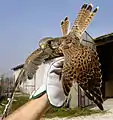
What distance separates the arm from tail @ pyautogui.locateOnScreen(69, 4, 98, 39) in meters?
0.37

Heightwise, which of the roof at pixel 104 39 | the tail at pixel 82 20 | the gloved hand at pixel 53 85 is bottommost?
the gloved hand at pixel 53 85

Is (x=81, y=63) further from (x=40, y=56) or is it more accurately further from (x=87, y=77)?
(x=40, y=56)

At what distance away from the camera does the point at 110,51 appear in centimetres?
1506

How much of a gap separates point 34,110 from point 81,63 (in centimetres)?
31

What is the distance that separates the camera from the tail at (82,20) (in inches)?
56.6

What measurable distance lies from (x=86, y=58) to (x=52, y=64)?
161mm

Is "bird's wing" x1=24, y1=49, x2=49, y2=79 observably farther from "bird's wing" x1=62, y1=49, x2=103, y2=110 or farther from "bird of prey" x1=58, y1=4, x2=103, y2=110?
"bird's wing" x1=62, y1=49, x2=103, y2=110

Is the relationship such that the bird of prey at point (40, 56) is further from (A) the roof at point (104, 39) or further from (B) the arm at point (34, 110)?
(A) the roof at point (104, 39)

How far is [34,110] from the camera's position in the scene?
4.16 feet

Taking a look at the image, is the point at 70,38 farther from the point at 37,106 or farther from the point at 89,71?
the point at 37,106

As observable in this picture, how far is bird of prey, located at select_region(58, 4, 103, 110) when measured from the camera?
1346 mm

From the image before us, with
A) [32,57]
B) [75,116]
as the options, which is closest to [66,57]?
[32,57]

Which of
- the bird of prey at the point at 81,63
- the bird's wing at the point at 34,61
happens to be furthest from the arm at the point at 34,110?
the bird's wing at the point at 34,61

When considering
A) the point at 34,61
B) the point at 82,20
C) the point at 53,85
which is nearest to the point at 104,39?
the point at 34,61
